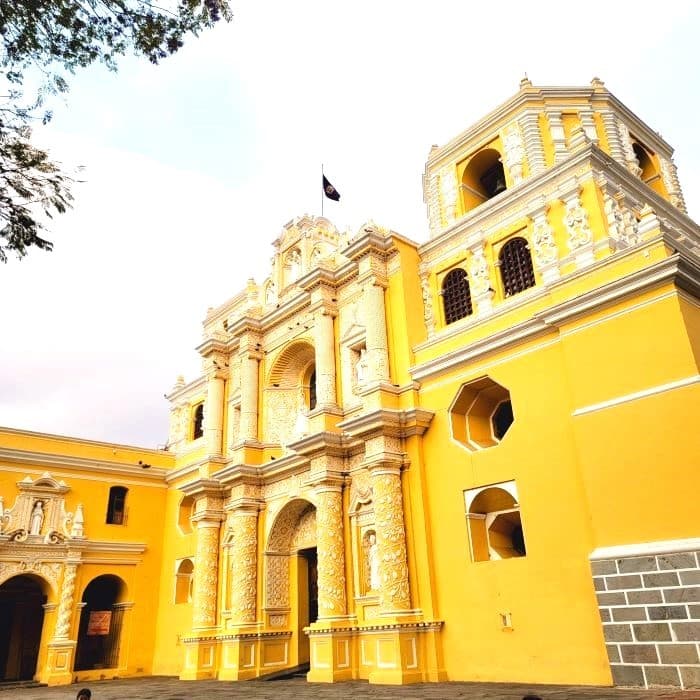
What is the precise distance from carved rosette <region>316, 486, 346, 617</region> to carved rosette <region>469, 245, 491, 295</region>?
5.32m

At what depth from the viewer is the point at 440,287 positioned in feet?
48.4

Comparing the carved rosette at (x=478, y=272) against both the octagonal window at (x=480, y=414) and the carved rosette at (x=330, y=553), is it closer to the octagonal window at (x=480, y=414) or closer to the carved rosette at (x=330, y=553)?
the octagonal window at (x=480, y=414)

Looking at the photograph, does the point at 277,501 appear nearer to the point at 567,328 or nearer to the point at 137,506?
the point at 137,506

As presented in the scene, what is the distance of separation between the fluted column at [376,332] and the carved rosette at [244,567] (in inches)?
213

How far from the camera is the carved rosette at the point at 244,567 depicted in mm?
15743

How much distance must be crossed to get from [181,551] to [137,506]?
232cm

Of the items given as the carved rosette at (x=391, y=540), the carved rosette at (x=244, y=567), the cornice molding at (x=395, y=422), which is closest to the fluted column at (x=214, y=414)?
the carved rosette at (x=244, y=567)

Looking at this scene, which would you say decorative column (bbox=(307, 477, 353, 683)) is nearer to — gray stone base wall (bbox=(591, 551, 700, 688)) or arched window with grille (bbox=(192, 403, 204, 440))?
gray stone base wall (bbox=(591, 551, 700, 688))

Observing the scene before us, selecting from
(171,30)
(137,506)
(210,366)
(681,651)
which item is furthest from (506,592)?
(137,506)

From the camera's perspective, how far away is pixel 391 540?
40.8 ft

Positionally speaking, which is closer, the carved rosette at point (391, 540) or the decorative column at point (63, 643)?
the carved rosette at point (391, 540)

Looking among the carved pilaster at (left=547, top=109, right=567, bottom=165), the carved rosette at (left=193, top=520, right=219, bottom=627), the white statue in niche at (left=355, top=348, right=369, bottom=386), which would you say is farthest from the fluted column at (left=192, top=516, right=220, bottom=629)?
the carved pilaster at (left=547, top=109, right=567, bottom=165)

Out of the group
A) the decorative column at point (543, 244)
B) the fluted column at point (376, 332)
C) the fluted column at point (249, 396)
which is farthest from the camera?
the fluted column at point (249, 396)

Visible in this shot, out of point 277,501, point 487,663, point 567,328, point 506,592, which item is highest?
point 567,328
